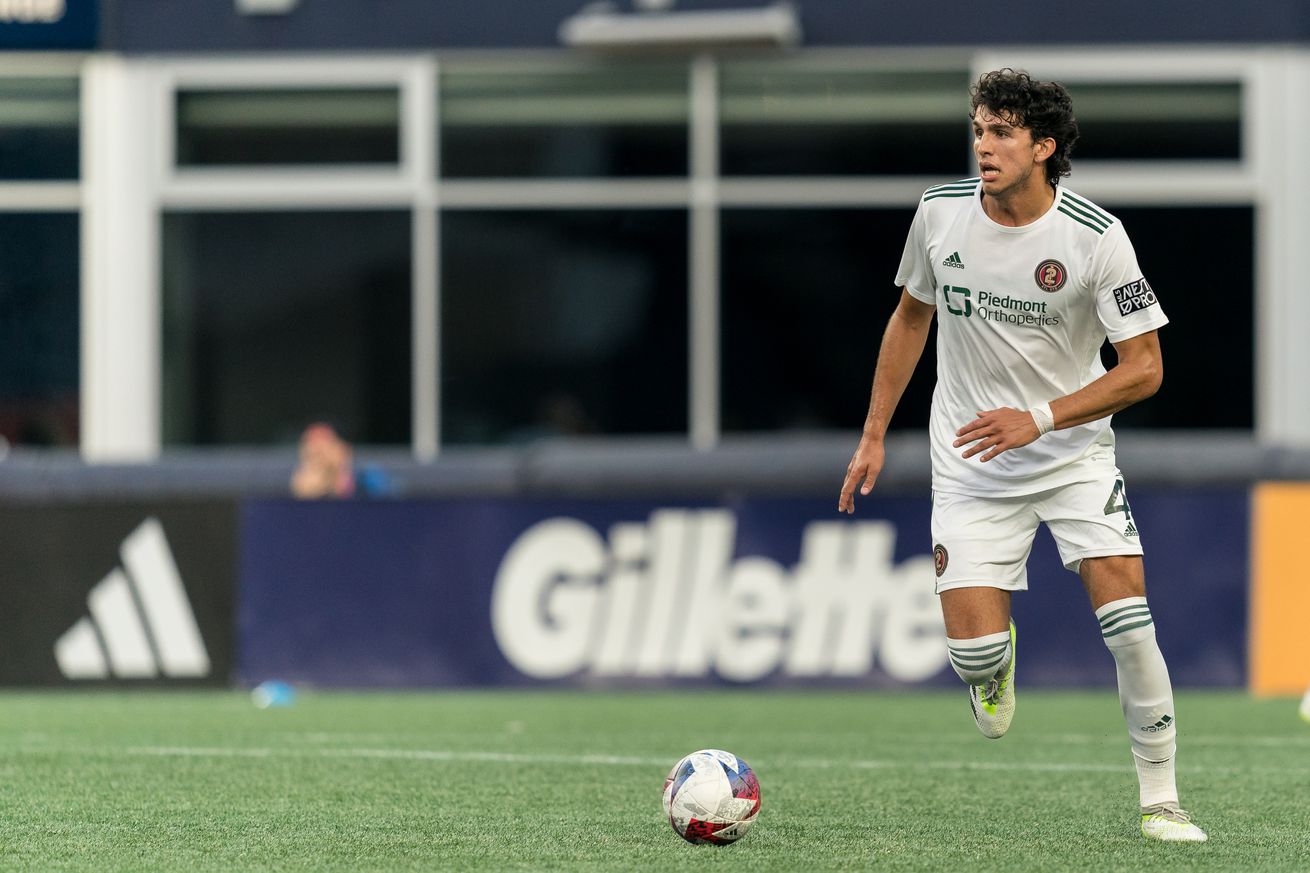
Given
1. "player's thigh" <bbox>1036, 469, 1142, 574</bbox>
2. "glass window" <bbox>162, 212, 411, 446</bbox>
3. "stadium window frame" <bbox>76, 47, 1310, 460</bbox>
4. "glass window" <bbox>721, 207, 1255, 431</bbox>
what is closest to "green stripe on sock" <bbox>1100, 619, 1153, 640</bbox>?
"player's thigh" <bbox>1036, 469, 1142, 574</bbox>

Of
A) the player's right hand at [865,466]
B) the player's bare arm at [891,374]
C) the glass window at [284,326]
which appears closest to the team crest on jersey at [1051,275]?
the player's bare arm at [891,374]

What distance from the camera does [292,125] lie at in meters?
18.0

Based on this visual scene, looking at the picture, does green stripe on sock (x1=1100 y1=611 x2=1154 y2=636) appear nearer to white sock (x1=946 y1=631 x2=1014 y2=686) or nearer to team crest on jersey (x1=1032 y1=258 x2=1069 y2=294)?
white sock (x1=946 y1=631 x2=1014 y2=686)

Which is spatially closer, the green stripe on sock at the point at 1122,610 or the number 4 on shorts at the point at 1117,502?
the green stripe on sock at the point at 1122,610

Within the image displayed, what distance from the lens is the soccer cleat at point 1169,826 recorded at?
596cm

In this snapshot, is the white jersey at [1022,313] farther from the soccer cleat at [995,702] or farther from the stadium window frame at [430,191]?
the stadium window frame at [430,191]

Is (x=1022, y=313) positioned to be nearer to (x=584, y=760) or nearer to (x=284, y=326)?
(x=584, y=760)

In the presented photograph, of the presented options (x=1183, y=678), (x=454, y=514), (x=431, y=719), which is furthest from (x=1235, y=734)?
(x=454, y=514)

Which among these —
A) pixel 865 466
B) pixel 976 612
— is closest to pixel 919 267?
pixel 865 466

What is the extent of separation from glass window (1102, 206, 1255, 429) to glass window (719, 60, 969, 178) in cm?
165

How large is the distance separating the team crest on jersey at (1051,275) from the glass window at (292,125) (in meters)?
12.5

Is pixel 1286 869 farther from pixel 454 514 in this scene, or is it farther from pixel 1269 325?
pixel 1269 325

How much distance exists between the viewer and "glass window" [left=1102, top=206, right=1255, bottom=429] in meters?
17.4

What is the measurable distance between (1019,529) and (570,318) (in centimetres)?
1182
